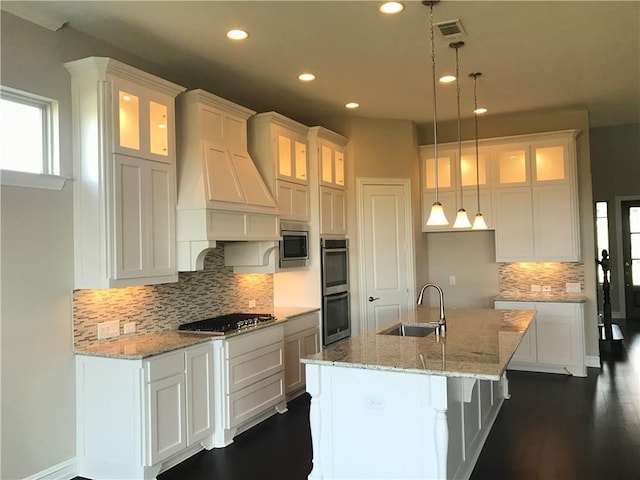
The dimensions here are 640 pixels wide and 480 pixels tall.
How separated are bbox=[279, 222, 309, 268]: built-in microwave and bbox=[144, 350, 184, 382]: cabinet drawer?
1.68 m

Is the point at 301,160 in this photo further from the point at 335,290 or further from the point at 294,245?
the point at 335,290

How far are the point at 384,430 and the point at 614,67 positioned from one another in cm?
398

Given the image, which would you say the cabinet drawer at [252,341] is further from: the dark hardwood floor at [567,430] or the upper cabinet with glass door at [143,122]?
the dark hardwood floor at [567,430]

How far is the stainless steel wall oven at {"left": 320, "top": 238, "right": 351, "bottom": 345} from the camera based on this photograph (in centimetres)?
556

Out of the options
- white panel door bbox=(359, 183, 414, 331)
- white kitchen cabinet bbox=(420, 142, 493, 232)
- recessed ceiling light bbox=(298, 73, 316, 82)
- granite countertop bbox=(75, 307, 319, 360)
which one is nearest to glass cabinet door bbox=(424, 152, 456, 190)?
white kitchen cabinet bbox=(420, 142, 493, 232)

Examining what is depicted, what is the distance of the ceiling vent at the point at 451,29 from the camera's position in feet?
11.8

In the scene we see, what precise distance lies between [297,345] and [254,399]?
2.96 ft

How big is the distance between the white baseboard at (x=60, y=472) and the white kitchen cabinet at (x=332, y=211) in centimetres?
315

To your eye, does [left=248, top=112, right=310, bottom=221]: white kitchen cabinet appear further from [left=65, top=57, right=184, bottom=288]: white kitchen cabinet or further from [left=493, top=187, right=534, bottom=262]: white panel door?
[left=493, top=187, right=534, bottom=262]: white panel door

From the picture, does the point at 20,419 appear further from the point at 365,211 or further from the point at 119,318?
the point at 365,211

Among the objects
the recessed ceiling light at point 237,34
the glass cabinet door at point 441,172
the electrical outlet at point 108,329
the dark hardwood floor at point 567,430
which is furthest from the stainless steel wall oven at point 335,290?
the recessed ceiling light at point 237,34

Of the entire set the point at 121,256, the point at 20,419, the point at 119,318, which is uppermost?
the point at 121,256

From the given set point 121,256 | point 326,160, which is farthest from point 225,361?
point 326,160

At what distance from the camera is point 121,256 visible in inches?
137
